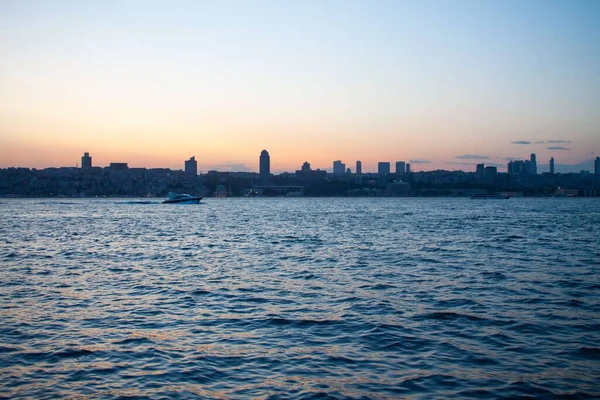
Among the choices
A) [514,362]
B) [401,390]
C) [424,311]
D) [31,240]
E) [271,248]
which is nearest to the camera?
[401,390]

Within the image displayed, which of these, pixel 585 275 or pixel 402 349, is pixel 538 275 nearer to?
pixel 585 275

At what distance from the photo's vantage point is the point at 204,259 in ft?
104

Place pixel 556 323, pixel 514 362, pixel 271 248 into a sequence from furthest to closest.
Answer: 1. pixel 271 248
2. pixel 556 323
3. pixel 514 362

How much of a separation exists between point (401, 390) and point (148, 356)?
545cm

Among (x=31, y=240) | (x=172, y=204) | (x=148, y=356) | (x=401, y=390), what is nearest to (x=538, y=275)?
(x=401, y=390)

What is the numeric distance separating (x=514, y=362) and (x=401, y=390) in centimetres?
312

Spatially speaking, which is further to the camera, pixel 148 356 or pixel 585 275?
pixel 585 275

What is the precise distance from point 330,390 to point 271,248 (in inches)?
1077

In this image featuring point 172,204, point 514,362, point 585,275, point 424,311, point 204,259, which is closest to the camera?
point 514,362

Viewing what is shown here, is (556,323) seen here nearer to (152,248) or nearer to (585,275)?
(585,275)

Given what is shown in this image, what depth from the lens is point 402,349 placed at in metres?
13.2

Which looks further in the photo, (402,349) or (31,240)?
(31,240)

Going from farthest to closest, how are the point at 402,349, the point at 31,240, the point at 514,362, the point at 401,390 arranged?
the point at 31,240
the point at 402,349
the point at 514,362
the point at 401,390

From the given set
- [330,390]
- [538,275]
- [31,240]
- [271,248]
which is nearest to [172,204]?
[31,240]
